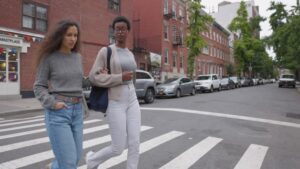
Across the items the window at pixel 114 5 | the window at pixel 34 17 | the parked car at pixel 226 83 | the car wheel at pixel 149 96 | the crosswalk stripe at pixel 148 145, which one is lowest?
the crosswalk stripe at pixel 148 145

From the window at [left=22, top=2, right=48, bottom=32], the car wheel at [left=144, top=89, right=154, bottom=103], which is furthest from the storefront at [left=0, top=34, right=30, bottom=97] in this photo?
the car wheel at [left=144, top=89, right=154, bottom=103]

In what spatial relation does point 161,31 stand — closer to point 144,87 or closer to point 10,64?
point 144,87

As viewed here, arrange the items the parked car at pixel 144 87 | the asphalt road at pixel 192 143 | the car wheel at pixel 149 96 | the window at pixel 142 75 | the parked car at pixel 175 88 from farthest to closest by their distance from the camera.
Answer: the parked car at pixel 175 88 < the car wheel at pixel 149 96 < the window at pixel 142 75 < the parked car at pixel 144 87 < the asphalt road at pixel 192 143

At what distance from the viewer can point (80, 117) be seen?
3152 mm

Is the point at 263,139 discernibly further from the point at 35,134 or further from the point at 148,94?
the point at 148,94

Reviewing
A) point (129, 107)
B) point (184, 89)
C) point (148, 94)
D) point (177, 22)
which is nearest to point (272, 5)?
point (177, 22)

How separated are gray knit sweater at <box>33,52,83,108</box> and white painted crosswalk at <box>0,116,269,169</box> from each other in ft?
6.78

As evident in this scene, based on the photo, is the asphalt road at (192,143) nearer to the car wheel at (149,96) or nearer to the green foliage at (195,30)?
the car wheel at (149,96)

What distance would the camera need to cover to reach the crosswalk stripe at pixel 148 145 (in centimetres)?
490

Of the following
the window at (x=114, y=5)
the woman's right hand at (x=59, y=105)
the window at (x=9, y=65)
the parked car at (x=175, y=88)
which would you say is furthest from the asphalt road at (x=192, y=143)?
the window at (x=114, y=5)

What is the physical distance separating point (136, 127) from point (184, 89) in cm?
1802

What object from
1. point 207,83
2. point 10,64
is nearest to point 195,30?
point 207,83

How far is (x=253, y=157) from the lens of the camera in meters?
5.55

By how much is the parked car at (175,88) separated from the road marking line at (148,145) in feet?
40.0
